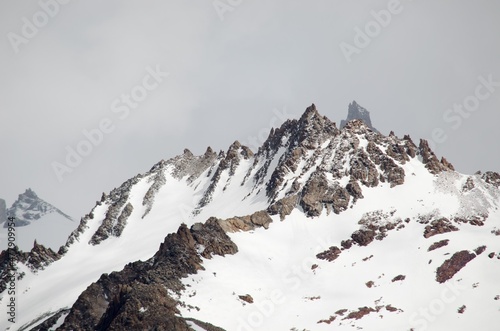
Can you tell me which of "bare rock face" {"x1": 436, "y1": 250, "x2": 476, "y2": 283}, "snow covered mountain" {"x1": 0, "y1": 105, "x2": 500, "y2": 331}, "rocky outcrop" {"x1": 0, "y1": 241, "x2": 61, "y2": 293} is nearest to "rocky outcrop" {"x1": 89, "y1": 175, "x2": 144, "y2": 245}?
"snow covered mountain" {"x1": 0, "y1": 105, "x2": 500, "y2": 331}

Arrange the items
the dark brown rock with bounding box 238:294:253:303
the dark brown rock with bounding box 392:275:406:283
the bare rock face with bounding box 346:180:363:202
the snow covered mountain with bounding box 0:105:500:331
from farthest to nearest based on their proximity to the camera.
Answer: the bare rock face with bounding box 346:180:363:202
the dark brown rock with bounding box 392:275:406:283
the dark brown rock with bounding box 238:294:253:303
the snow covered mountain with bounding box 0:105:500:331

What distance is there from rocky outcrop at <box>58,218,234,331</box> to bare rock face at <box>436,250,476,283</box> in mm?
36431

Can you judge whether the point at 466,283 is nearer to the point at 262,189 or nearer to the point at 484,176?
the point at 484,176

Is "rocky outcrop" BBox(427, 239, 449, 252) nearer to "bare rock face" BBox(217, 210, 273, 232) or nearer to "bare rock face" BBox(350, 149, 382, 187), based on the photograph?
"bare rock face" BBox(350, 149, 382, 187)

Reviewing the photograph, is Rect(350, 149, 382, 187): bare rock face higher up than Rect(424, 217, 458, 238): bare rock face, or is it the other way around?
Rect(350, 149, 382, 187): bare rock face

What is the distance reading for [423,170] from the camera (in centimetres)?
11362

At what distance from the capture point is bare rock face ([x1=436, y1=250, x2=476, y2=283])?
78.0 metres

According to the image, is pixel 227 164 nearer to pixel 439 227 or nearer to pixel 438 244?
pixel 439 227

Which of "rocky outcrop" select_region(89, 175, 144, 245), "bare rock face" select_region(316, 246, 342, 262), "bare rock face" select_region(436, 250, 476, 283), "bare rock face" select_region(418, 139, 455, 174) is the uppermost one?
"rocky outcrop" select_region(89, 175, 144, 245)

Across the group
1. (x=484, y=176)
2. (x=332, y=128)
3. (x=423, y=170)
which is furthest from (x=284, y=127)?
(x=484, y=176)

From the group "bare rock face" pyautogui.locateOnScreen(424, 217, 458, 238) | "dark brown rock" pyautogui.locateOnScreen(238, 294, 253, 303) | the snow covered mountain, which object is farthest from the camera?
"bare rock face" pyautogui.locateOnScreen(424, 217, 458, 238)

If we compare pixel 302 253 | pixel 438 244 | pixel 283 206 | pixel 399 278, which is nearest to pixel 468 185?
pixel 438 244

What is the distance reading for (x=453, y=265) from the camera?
79688 mm

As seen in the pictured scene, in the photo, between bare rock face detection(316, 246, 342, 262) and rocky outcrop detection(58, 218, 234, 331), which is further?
bare rock face detection(316, 246, 342, 262)
